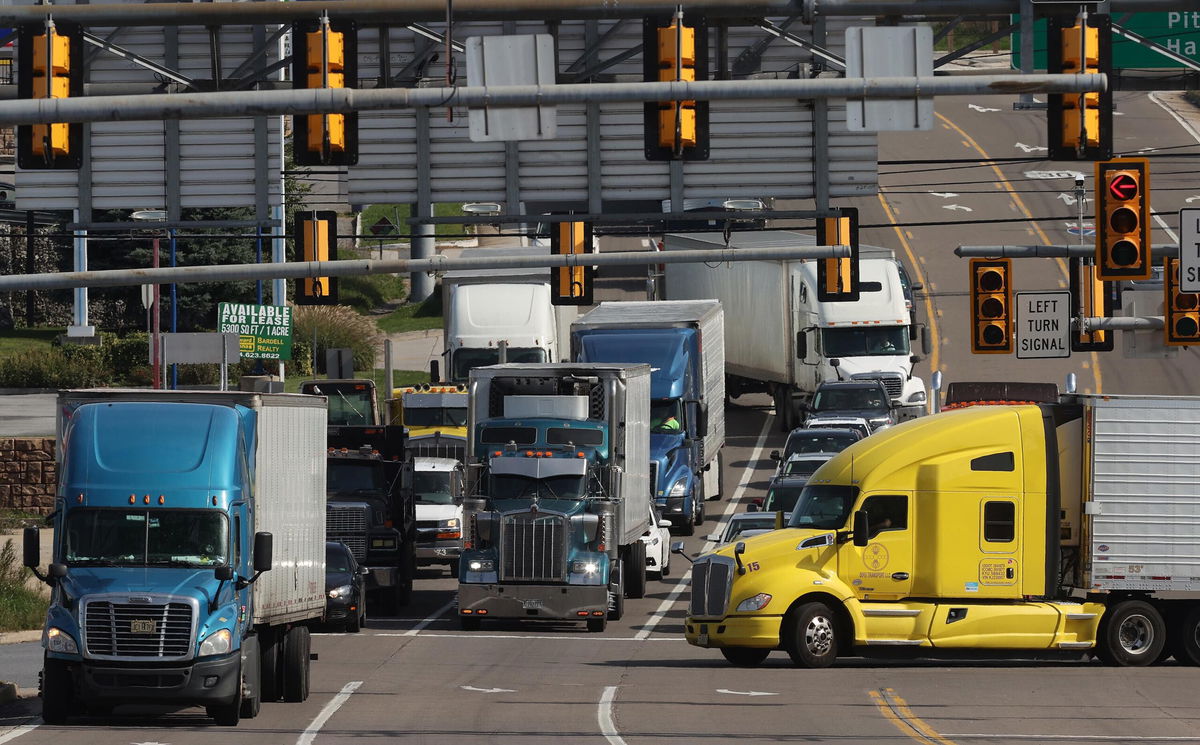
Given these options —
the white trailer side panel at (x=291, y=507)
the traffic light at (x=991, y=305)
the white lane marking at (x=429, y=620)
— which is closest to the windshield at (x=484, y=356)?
the white lane marking at (x=429, y=620)

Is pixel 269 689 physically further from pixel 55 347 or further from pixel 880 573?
pixel 55 347

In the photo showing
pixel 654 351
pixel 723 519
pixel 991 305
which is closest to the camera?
pixel 991 305

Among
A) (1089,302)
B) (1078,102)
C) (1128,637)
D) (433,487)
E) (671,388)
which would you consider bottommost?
(1128,637)

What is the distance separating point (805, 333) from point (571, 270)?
19.2 metres

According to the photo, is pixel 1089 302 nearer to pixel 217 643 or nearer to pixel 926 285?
pixel 217 643

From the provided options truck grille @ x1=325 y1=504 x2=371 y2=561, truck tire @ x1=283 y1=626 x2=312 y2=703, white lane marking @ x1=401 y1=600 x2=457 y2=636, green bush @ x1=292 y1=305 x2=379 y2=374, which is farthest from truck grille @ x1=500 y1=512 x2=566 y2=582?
green bush @ x1=292 y1=305 x2=379 y2=374

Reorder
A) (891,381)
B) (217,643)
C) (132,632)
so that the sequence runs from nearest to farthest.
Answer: (132,632)
(217,643)
(891,381)

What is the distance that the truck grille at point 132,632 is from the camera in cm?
1844

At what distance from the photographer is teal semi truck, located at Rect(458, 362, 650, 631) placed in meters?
27.7

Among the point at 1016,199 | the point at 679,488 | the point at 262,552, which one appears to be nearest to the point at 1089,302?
the point at 679,488

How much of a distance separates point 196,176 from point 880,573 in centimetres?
1511

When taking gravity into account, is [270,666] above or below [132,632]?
below

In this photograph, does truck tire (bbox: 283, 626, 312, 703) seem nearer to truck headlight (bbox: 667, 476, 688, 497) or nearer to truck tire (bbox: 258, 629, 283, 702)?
truck tire (bbox: 258, 629, 283, 702)

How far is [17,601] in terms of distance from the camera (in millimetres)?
28969
